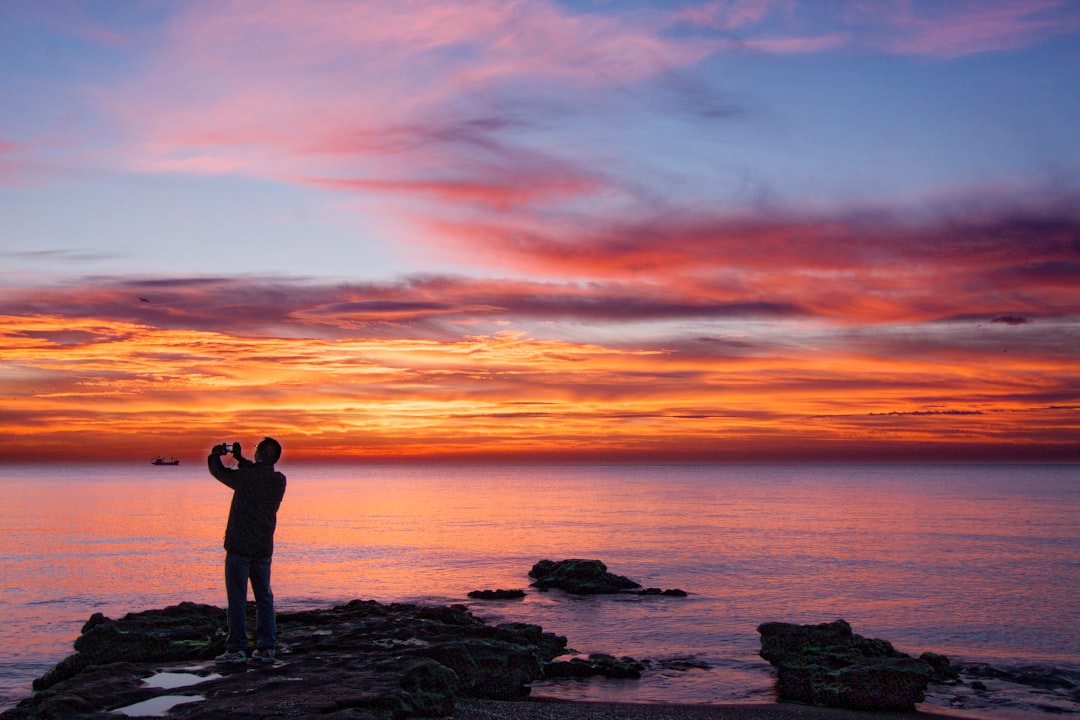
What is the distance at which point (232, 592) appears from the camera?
15.1m

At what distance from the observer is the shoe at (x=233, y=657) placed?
15.5m

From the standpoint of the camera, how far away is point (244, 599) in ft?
50.4

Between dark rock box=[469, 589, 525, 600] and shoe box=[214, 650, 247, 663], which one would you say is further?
dark rock box=[469, 589, 525, 600]

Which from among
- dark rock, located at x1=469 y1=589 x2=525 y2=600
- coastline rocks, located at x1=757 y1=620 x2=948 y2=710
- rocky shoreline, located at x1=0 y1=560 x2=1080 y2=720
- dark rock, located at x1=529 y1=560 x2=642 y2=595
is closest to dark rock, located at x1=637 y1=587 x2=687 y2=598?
dark rock, located at x1=529 y1=560 x2=642 y2=595

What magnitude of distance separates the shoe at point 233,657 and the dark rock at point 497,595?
22.1 meters

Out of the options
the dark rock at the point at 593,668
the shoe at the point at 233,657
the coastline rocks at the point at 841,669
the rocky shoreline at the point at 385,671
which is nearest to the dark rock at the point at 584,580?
the rocky shoreline at the point at 385,671

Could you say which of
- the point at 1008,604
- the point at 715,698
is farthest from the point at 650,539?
the point at 715,698

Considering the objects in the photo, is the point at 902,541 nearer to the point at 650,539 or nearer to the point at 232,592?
the point at 650,539

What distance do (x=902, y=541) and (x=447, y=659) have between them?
54772 millimetres

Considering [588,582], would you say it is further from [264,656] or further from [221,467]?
[221,467]

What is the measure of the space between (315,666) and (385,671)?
50.3 inches

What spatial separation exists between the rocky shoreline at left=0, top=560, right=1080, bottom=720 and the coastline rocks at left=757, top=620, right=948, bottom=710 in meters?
0.04

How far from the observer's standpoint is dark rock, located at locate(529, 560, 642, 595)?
38500 millimetres

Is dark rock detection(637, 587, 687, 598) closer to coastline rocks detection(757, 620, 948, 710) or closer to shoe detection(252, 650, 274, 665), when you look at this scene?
coastline rocks detection(757, 620, 948, 710)
